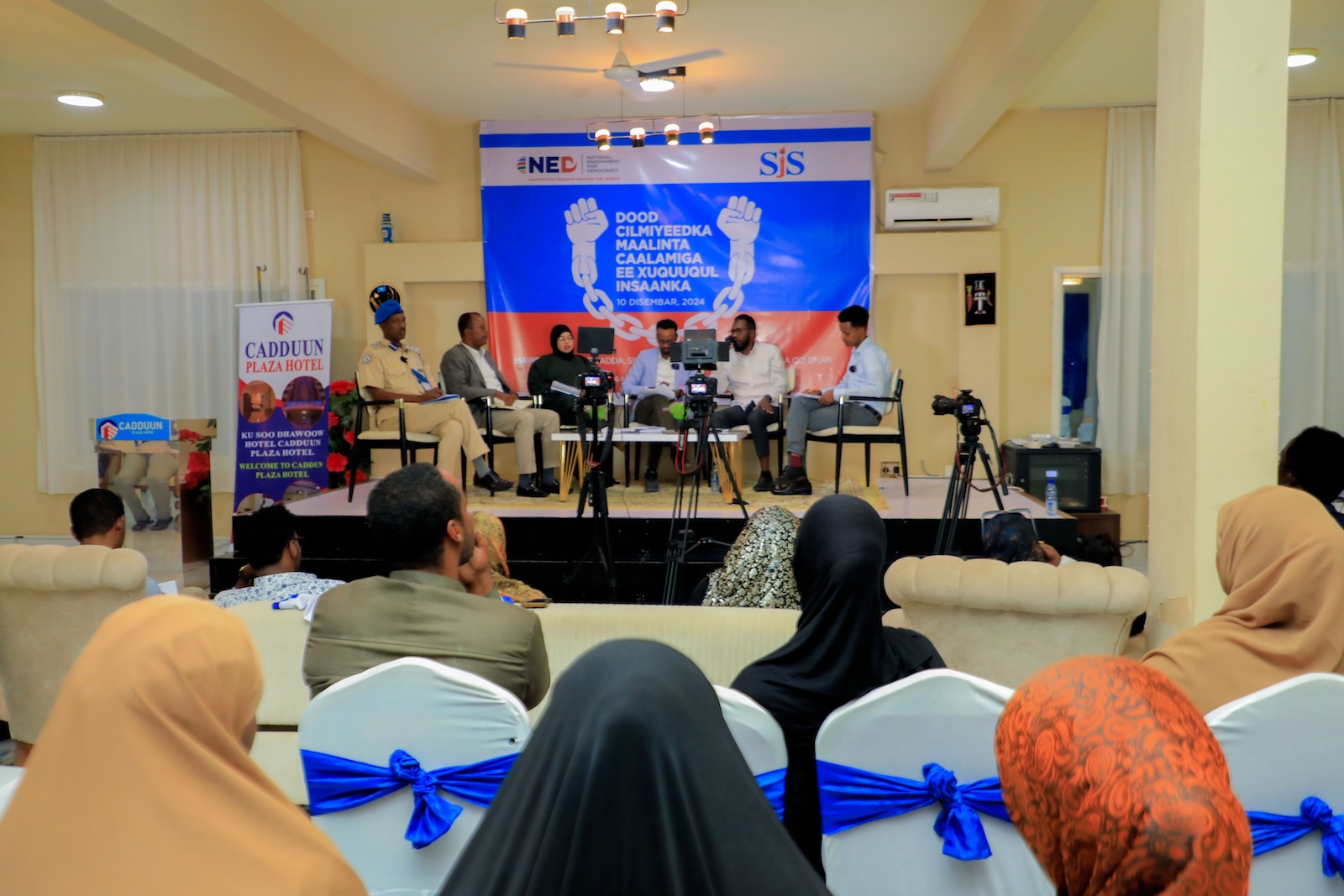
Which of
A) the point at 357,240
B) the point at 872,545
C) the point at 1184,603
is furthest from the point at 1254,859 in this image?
the point at 357,240

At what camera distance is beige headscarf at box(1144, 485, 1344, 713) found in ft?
5.88

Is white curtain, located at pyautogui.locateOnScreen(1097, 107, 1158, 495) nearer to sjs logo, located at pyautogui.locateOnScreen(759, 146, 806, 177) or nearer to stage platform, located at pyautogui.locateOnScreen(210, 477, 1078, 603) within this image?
stage platform, located at pyautogui.locateOnScreen(210, 477, 1078, 603)

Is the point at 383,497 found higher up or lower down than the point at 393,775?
higher up

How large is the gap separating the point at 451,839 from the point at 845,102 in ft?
20.4

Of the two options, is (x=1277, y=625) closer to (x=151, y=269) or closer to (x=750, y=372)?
(x=750, y=372)

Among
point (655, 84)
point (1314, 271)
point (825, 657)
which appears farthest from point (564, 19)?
point (1314, 271)

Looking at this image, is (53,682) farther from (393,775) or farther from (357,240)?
(357,240)

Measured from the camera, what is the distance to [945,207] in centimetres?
696

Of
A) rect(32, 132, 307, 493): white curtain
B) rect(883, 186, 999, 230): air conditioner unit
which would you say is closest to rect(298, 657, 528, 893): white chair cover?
rect(883, 186, 999, 230): air conditioner unit

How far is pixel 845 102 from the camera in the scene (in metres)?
6.86

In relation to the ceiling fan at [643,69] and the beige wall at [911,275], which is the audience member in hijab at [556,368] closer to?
the beige wall at [911,275]

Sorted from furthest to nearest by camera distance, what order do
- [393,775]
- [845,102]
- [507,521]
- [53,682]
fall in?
[845,102], [507,521], [53,682], [393,775]

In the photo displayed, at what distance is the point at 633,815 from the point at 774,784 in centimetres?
99

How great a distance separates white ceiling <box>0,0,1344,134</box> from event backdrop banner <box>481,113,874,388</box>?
0.90 feet
